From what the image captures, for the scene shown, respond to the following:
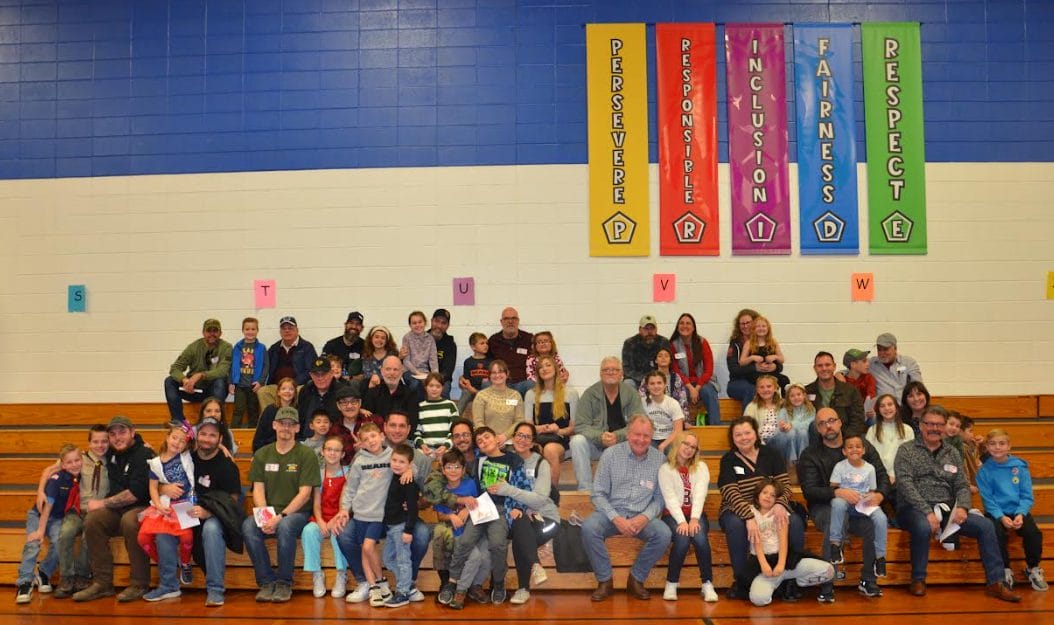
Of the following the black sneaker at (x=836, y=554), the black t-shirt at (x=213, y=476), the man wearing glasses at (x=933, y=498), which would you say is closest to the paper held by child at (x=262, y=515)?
the black t-shirt at (x=213, y=476)

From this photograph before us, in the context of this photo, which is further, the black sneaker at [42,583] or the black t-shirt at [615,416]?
the black t-shirt at [615,416]

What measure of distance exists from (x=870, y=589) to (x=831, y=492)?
27.0 inches

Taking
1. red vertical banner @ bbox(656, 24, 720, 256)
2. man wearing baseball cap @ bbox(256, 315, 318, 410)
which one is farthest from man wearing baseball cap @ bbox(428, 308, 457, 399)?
red vertical banner @ bbox(656, 24, 720, 256)

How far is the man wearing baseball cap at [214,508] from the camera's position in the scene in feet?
20.2

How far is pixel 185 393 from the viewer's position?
8.56 meters

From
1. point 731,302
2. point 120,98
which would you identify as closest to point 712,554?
point 731,302

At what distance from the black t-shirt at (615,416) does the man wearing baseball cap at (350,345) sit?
8.43ft

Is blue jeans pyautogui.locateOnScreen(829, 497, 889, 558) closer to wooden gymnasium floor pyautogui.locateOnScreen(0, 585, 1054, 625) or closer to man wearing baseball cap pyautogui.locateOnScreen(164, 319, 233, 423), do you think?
wooden gymnasium floor pyautogui.locateOnScreen(0, 585, 1054, 625)

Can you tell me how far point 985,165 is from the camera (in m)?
9.28

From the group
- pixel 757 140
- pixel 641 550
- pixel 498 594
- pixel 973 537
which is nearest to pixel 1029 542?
pixel 973 537

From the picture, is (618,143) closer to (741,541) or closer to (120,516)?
(741,541)

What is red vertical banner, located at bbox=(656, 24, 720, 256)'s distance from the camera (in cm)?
921

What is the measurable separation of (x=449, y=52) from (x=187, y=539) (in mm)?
5618

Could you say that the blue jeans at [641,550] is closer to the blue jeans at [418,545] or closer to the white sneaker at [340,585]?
the blue jeans at [418,545]
